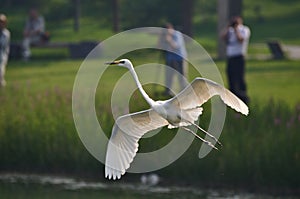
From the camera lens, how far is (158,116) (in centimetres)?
1227

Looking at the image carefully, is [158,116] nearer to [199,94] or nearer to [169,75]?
[199,94]

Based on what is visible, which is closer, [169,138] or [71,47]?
[169,138]

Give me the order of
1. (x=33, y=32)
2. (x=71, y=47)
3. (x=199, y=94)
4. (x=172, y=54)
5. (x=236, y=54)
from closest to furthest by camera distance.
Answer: (x=199, y=94) → (x=236, y=54) → (x=172, y=54) → (x=71, y=47) → (x=33, y=32)

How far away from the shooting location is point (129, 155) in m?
12.2

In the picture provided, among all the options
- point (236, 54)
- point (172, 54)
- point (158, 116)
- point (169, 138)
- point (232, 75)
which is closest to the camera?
point (158, 116)

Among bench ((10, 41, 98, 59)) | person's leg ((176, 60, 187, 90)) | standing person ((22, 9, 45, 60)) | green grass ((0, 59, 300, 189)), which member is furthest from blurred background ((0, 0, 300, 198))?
standing person ((22, 9, 45, 60))

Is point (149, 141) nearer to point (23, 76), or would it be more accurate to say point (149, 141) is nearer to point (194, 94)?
point (194, 94)

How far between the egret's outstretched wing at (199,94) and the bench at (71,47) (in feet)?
60.1

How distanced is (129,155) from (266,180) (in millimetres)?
3463

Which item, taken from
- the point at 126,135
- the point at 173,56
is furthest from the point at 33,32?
the point at 126,135

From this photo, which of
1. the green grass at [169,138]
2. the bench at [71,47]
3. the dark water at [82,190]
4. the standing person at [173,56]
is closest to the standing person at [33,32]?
the bench at [71,47]

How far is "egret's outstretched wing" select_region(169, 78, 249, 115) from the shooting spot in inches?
451

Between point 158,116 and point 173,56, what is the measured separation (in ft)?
27.6

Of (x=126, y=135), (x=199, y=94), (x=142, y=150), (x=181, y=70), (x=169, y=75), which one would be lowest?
(x=169, y=75)
